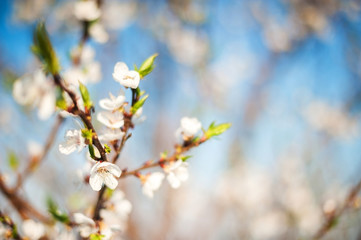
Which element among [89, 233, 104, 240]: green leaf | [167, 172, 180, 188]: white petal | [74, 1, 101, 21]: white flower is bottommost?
[89, 233, 104, 240]: green leaf

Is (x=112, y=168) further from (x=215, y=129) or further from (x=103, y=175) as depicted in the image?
(x=215, y=129)

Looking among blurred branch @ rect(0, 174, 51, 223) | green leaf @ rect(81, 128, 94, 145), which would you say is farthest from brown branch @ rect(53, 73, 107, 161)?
blurred branch @ rect(0, 174, 51, 223)

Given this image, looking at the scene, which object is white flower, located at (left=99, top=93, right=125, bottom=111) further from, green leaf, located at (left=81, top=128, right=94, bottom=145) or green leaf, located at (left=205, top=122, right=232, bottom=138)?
green leaf, located at (left=205, top=122, right=232, bottom=138)

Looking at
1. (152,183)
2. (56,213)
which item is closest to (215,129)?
(152,183)

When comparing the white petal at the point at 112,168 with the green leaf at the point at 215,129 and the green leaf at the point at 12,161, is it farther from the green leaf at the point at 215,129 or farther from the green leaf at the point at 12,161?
the green leaf at the point at 12,161

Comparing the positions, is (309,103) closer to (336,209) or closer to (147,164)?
(336,209)

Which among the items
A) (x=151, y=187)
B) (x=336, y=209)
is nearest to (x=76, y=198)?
(x=151, y=187)
